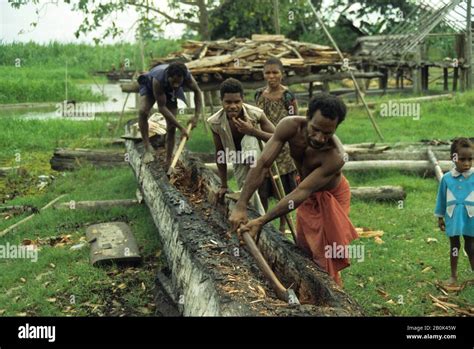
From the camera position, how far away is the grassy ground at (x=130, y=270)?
583 centimetres

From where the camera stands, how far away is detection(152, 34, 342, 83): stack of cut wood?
1178cm

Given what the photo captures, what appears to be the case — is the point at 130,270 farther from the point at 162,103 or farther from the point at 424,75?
the point at 424,75

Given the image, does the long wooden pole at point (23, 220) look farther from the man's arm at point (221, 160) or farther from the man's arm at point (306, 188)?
the man's arm at point (306, 188)

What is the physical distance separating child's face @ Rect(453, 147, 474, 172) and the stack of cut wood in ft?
21.1

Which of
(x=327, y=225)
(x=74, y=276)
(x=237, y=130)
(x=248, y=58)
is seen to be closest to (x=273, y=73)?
(x=237, y=130)

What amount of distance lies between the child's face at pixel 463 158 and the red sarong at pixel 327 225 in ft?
4.35

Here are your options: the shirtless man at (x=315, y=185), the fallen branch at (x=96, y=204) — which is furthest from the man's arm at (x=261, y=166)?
the fallen branch at (x=96, y=204)

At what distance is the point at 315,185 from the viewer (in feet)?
15.0

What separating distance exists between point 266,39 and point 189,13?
14.8ft

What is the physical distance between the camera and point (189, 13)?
16.9 meters

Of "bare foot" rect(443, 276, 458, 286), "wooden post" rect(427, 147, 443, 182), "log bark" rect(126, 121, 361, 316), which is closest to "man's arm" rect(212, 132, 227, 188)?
"log bark" rect(126, 121, 361, 316)

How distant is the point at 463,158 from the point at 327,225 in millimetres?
1661

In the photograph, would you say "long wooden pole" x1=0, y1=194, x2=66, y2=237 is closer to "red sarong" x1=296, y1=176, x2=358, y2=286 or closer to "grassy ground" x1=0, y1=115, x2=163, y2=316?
"grassy ground" x1=0, y1=115, x2=163, y2=316

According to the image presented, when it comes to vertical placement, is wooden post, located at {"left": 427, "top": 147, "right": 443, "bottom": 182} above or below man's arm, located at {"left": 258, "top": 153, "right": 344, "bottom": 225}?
below
